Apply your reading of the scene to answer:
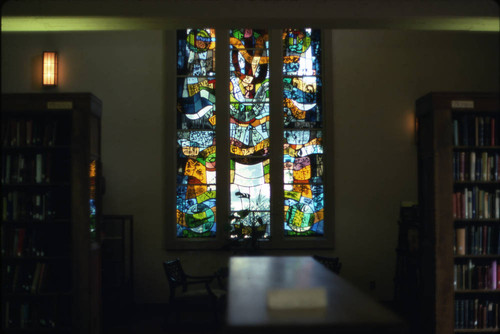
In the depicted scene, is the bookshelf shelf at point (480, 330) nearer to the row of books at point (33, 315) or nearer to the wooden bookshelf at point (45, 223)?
the wooden bookshelf at point (45, 223)

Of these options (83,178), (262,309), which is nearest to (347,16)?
(83,178)

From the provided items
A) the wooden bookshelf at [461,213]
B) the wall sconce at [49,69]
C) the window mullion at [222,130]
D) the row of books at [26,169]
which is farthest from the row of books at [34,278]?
the wooden bookshelf at [461,213]

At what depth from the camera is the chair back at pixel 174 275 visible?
5.62 m

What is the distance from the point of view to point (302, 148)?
7.26 metres

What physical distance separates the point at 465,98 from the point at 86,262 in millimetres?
3773

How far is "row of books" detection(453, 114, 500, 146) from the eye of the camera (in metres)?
4.79

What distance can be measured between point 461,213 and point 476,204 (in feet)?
0.56

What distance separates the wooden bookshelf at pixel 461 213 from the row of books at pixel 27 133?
3.53m

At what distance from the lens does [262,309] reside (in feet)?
8.46

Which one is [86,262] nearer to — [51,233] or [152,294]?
[51,233]

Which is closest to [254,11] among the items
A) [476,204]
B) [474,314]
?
[476,204]

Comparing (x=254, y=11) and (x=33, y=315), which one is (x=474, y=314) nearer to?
(x=254, y=11)

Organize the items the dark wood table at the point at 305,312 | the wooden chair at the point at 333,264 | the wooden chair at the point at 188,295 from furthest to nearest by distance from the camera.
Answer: the wooden chair at the point at 333,264, the wooden chair at the point at 188,295, the dark wood table at the point at 305,312

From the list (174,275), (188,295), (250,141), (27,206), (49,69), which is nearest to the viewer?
(27,206)
